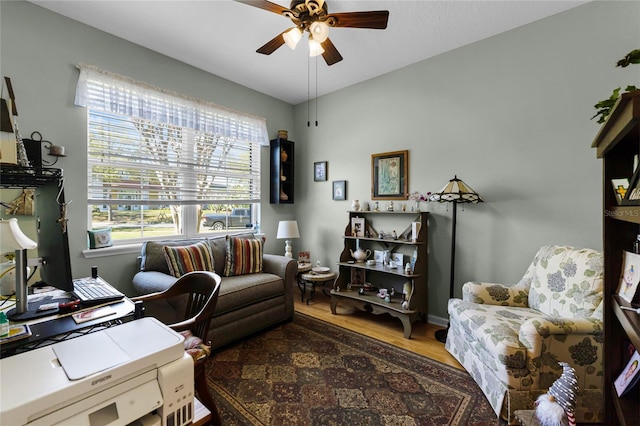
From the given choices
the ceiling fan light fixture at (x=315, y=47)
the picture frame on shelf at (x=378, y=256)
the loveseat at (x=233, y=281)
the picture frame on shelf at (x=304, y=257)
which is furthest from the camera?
the picture frame on shelf at (x=304, y=257)

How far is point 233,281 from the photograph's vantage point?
2.62 metres

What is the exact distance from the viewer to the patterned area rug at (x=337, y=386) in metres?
1.62

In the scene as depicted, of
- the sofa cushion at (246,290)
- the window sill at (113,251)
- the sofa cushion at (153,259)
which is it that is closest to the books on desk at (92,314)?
the sofa cushion at (246,290)

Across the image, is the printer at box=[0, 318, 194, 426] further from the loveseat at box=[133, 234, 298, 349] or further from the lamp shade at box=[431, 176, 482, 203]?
the lamp shade at box=[431, 176, 482, 203]

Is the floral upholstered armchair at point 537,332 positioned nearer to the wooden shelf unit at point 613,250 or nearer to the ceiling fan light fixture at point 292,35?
the wooden shelf unit at point 613,250

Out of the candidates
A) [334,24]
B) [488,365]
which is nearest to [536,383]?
[488,365]

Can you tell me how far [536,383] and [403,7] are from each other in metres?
2.77

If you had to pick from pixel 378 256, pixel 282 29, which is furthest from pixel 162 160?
pixel 378 256

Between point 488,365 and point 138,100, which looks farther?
point 138,100

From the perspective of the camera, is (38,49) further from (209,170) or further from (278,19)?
(278,19)

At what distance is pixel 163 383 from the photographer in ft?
Result: 2.79

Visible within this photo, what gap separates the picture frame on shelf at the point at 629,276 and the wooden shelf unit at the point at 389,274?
1698 millimetres

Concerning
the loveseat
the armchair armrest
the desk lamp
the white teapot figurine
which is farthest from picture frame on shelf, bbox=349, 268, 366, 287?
the desk lamp

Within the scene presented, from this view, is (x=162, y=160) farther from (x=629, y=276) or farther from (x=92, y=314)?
(x=629, y=276)
